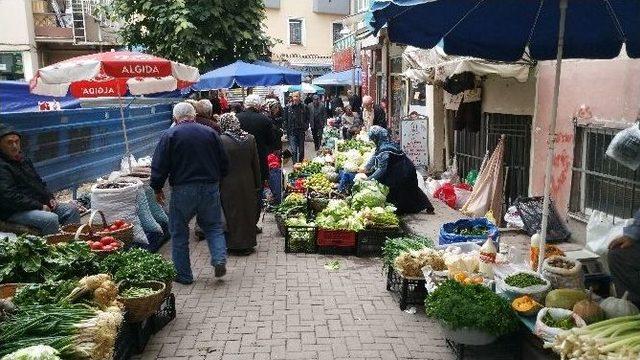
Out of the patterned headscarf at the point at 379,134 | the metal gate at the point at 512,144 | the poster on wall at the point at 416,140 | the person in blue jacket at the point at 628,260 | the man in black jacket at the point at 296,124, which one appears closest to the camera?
the person in blue jacket at the point at 628,260

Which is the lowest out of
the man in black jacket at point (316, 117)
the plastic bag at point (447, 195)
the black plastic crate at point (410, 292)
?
the black plastic crate at point (410, 292)

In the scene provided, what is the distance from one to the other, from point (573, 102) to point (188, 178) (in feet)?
15.7

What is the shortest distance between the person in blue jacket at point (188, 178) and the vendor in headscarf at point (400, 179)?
9.34 feet

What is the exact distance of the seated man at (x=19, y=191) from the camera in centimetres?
561

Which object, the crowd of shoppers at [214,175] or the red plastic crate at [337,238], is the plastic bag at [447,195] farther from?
the crowd of shoppers at [214,175]

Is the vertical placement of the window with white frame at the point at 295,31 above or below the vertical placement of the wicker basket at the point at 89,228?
above

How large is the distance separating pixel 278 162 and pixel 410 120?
3.65 m

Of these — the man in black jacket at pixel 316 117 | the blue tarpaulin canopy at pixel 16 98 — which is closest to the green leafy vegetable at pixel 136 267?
the blue tarpaulin canopy at pixel 16 98

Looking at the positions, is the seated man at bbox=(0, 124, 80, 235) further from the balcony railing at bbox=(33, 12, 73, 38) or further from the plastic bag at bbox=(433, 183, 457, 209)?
the balcony railing at bbox=(33, 12, 73, 38)

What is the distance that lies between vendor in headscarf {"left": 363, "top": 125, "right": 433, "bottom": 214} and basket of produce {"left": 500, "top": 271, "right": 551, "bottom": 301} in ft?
11.9

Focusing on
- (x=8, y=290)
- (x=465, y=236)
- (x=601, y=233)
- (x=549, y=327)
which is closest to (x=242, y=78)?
(x=465, y=236)

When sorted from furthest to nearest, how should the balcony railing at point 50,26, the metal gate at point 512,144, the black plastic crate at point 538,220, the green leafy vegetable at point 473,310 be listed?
the balcony railing at point 50,26
the metal gate at point 512,144
the black plastic crate at point 538,220
the green leafy vegetable at point 473,310

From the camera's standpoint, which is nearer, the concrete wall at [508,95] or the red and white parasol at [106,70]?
the red and white parasol at [106,70]

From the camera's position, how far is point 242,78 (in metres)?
11.3
